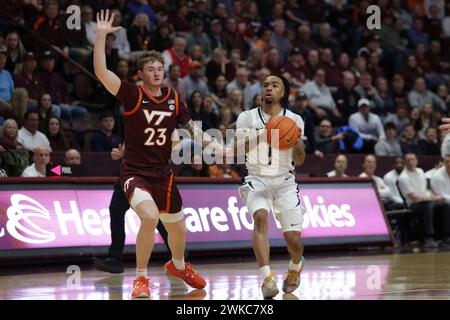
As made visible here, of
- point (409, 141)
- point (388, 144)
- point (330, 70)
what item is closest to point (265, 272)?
point (388, 144)

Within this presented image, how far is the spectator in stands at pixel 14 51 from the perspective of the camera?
17266 mm

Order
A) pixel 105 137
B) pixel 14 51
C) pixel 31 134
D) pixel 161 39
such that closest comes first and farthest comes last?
pixel 31 134 → pixel 105 137 → pixel 14 51 → pixel 161 39

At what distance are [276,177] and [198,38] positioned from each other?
1159 cm

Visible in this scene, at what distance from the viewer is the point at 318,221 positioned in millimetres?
16453

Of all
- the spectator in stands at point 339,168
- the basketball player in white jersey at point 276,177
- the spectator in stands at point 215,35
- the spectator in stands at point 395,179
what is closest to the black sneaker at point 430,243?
the spectator in stands at point 395,179

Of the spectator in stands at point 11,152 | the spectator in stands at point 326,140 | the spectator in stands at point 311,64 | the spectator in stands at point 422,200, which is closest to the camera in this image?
the spectator in stands at point 11,152

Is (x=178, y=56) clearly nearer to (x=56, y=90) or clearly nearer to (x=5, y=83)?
(x=56, y=90)

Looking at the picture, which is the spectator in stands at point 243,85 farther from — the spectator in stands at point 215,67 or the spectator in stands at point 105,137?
the spectator in stands at point 105,137

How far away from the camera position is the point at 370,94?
22891 mm

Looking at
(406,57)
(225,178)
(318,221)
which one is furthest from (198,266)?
(406,57)

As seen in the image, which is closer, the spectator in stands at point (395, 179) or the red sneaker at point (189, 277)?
the red sneaker at point (189, 277)

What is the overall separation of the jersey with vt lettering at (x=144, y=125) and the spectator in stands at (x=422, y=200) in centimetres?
973

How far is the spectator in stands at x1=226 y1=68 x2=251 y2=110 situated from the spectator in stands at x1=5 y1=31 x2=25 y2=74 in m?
4.50
